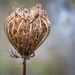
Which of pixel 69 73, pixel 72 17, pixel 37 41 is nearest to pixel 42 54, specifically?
pixel 69 73

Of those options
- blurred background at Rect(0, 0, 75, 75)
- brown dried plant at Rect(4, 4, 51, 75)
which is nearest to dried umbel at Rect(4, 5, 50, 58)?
brown dried plant at Rect(4, 4, 51, 75)

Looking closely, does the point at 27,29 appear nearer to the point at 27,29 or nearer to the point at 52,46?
the point at 27,29

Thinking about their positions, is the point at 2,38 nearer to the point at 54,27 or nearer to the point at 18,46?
the point at 54,27

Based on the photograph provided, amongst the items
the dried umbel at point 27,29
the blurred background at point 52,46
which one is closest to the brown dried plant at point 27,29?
the dried umbel at point 27,29

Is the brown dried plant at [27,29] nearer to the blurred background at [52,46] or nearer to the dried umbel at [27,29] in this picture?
the dried umbel at [27,29]

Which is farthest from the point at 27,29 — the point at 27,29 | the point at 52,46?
the point at 52,46

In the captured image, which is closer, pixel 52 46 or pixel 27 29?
pixel 27 29

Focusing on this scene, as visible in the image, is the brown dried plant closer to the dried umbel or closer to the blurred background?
the dried umbel
